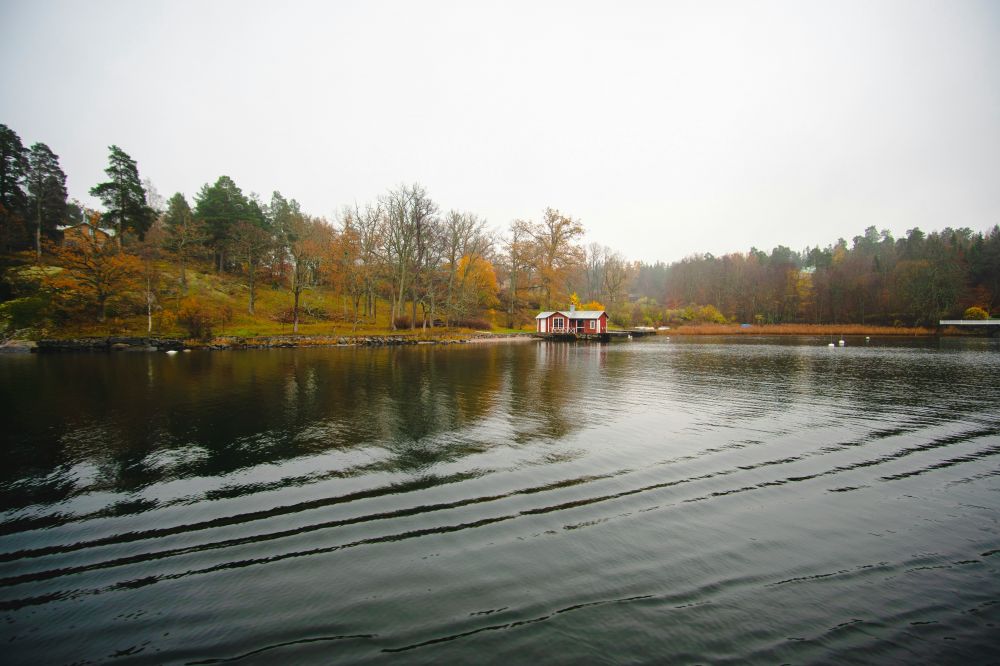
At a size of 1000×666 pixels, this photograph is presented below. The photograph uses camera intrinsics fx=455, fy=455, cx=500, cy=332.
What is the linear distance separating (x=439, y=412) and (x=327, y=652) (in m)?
10.8

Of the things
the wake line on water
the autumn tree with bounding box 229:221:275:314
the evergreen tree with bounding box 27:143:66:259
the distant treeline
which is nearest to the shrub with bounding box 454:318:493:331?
the autumn tree with bounding box 229:221:275:314

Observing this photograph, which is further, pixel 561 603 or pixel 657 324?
pixel 657 324

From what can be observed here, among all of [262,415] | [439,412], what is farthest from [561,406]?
[262,415]

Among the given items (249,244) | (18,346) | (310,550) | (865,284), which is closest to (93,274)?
(18,346)

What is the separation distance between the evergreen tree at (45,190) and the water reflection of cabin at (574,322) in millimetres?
62025

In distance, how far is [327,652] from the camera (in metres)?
4.30

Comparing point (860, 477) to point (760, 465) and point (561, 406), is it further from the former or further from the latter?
point (561, 406)

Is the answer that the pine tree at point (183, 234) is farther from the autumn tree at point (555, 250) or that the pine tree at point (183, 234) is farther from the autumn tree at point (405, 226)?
the autumn tree at point (555, 250)

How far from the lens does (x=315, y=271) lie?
6575cm

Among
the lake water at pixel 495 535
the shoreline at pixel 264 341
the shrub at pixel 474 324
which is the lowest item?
the lake water at pixel 495 535

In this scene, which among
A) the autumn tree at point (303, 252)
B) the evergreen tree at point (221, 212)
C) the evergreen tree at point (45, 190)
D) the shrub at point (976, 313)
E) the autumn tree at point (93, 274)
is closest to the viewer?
the autumn tree at point (93, 274)

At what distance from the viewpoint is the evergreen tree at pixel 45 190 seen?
170 feet

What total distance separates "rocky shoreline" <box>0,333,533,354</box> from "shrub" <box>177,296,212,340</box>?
1435 millimetres

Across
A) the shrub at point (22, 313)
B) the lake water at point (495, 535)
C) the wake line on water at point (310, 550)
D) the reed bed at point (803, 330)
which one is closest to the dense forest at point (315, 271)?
the shrub at point (22, 313)
